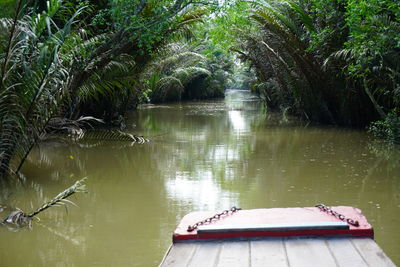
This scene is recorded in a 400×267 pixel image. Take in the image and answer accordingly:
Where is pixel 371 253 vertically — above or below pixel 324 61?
below

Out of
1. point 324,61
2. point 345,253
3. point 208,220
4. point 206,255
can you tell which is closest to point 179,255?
point 206,255

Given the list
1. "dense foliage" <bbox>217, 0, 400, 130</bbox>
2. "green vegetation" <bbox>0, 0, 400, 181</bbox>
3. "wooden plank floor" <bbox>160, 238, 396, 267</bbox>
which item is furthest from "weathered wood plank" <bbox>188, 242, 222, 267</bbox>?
"dense foliage" <bbox>217, 0, 400, 130</bbox>

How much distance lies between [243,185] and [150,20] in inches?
167

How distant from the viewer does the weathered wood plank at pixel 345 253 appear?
250 centimetres

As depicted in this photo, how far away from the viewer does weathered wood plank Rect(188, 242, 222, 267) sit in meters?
2.54

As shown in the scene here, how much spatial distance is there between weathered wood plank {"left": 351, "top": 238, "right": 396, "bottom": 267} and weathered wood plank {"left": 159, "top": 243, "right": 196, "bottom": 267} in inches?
35.7

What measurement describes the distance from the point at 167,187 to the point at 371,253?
4.35 metres

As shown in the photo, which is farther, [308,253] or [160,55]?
[160,55]

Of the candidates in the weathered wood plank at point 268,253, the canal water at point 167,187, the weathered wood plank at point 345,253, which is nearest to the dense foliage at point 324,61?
the canal water at point 167,187

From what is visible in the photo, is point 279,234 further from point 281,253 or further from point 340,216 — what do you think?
Answer: point 340,216

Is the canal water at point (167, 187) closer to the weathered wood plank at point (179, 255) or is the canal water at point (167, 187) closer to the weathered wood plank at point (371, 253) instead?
the weathered wood plank at point (179, 255)

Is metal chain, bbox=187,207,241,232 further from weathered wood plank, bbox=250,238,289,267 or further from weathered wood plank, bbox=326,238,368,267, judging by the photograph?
weathered wood plank, bbox=326,238,368,267

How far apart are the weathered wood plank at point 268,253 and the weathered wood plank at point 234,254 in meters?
0.03

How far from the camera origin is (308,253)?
267cm
